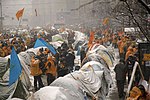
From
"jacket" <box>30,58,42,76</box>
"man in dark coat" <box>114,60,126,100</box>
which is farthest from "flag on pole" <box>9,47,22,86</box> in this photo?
"man in dark coat" <box>114,60,126,100</box>

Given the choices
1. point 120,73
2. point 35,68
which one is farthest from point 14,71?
point 120,73

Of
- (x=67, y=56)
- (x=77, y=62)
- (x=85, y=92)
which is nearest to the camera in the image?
(x=85, y=92)

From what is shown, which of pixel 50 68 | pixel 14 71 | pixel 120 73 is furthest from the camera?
pixel 50 68

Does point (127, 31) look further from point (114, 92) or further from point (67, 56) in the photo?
point (114, 92)

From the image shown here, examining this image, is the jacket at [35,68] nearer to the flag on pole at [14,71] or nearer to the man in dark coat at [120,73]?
the man in dark coat at [120,73]

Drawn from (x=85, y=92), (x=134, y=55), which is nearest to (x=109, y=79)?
(x=134, y=55)

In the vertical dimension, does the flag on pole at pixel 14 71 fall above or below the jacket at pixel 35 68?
above

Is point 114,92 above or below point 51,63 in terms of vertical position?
below

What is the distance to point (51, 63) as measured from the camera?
40.2 feet

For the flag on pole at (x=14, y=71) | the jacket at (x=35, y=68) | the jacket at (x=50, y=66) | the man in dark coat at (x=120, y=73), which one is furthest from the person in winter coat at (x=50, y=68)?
the flag on pole at (x=14, y=71)

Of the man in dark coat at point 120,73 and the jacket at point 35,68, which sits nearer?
the man in dark coat at point 120,73

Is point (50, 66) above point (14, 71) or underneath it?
underneath

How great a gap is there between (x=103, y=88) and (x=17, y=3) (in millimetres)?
100891

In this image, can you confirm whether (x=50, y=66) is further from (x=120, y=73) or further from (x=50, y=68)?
(x=120, y=73)
